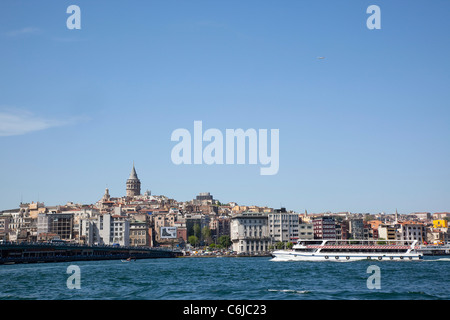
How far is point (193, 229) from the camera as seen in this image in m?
125

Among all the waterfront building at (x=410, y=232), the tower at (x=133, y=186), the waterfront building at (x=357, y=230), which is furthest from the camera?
the tower at (x=133, y=186)

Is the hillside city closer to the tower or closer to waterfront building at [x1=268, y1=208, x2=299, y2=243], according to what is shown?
waterfront building at [x1=268, y1=208, x2=299, y2=243]

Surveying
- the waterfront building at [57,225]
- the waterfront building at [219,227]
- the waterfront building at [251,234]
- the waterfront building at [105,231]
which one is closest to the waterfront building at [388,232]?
the waterfront building at [251,234]

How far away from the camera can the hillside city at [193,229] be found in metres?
99.2

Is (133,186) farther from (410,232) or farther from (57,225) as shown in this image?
(410,232)

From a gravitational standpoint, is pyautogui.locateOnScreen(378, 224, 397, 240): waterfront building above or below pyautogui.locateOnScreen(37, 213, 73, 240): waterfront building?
below

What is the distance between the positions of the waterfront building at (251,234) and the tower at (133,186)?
3245 inches

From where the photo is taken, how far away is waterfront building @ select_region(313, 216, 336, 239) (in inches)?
4033

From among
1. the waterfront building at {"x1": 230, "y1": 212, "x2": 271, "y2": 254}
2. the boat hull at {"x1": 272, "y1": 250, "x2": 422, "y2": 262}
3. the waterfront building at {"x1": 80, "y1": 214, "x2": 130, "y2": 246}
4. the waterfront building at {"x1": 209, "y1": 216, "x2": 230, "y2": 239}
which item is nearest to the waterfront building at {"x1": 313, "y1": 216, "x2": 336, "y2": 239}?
the waterfront building at {"x1": 230, "y1": 212, "x2": 271, "y2": 254}

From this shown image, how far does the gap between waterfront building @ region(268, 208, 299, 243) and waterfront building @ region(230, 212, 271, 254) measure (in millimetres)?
989

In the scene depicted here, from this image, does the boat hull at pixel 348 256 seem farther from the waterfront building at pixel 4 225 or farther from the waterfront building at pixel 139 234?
the waterfront building at pixel 4 225

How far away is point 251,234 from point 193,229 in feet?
96.3

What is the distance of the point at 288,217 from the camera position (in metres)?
100
